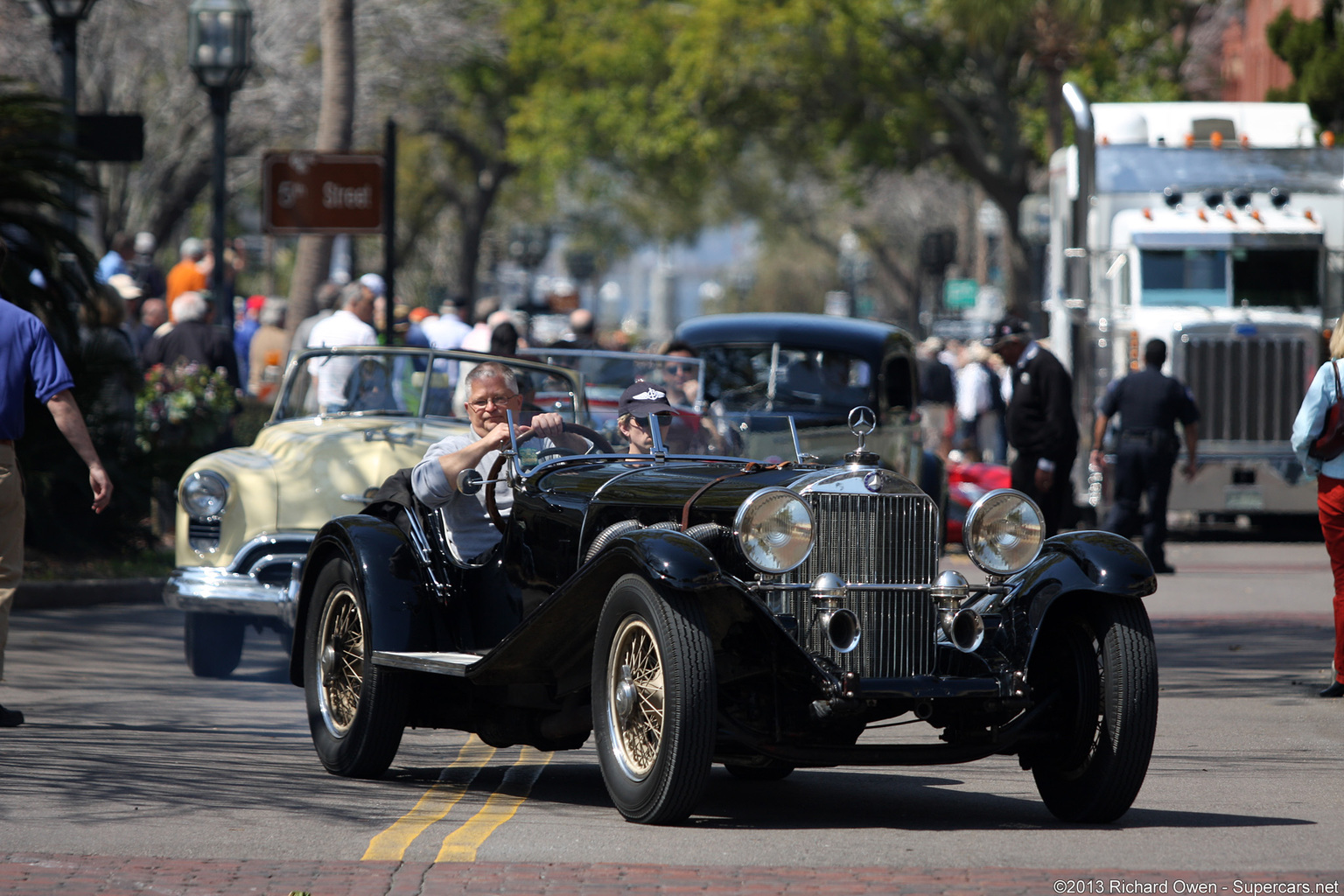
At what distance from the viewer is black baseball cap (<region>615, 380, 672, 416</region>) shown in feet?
25.6

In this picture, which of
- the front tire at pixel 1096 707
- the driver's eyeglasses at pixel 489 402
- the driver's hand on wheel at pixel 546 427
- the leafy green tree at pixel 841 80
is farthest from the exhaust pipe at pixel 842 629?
the leafy green tree at pixel 841 80

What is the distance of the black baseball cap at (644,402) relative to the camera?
779 cm

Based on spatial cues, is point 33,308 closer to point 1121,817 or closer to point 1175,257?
point 1121,817

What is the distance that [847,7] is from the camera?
35.1 meters

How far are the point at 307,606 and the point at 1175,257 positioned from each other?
42.5 feet

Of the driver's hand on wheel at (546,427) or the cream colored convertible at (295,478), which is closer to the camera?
the driver's hand on wheel at (546,427)

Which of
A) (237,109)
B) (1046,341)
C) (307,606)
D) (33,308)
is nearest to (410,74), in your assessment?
(237,109)

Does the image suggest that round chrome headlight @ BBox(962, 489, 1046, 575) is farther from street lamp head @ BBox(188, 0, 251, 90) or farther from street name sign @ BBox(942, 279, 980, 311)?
street name sign @ BBox(942, 279, 980, 311)

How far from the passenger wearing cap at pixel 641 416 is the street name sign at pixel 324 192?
8.28 meters

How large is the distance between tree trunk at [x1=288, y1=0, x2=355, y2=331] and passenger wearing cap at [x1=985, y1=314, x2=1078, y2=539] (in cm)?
712

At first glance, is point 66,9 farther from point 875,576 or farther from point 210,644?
point 875,576

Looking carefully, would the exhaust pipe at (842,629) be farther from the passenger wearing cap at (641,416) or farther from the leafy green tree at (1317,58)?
the leafy green tree at (1317,58)

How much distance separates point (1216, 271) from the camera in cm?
1914

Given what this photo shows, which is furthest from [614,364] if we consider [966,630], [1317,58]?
[1317,58]
